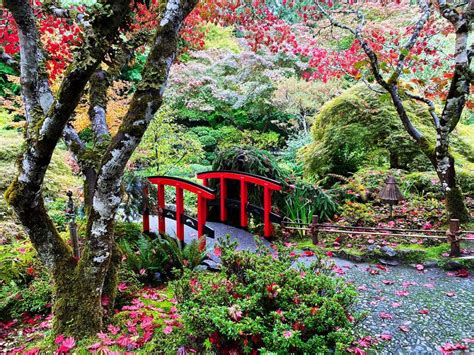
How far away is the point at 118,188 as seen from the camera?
2.65m

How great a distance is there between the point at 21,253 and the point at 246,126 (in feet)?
42.3

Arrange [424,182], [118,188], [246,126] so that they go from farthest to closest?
[246,126], [424,182], [118,188]

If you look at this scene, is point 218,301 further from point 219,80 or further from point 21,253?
point 219,80

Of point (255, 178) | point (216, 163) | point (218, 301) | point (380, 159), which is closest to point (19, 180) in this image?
point (218, 301)

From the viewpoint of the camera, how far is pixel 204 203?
16.2ft

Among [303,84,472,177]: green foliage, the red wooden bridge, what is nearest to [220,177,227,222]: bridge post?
the red wooden bridge

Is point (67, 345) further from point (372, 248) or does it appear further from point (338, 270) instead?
point (372, 248)

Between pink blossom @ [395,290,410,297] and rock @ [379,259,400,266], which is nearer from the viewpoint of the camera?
pink blossom @ [395,290,410,297]

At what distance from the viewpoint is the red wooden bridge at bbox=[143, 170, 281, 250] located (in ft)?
16.0

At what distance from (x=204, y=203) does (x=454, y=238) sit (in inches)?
123

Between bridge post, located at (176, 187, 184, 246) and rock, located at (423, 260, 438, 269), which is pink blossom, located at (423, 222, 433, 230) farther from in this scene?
bridge post, located at (176, 187, 184, 246)

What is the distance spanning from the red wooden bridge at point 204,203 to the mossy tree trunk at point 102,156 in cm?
180

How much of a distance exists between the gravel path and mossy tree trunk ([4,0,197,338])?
1.95 metres

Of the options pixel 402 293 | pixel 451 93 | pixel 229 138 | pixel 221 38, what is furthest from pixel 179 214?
pixel 221 38
